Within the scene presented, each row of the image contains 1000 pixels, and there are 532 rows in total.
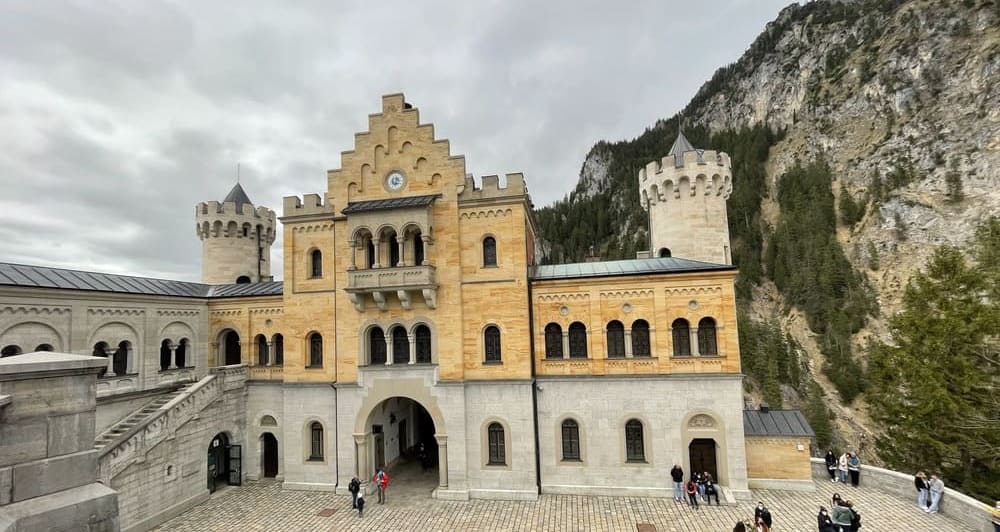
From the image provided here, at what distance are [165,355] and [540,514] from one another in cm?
2147

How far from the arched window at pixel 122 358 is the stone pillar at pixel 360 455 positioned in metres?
11.9

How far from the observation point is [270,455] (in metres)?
24.3

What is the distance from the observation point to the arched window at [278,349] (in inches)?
981

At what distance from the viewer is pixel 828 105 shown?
95812 mm

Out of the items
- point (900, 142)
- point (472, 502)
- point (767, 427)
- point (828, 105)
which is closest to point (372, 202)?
point (472, 502)

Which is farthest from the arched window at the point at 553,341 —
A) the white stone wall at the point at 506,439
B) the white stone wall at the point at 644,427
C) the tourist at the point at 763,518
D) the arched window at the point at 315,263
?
the arched window at the point at 315,263

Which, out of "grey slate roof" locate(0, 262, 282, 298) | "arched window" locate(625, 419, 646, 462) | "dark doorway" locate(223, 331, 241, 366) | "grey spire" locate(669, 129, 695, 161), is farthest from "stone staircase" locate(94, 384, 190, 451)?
"grey spire" locate(669, 129, 695, 161)

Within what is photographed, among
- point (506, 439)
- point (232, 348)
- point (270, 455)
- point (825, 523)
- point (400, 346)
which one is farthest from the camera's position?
point (232, 348)

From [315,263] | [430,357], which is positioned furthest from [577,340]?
[315,263]

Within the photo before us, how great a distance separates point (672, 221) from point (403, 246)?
15.5 meters

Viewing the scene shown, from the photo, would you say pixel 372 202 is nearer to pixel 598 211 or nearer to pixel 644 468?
pixel 644 468

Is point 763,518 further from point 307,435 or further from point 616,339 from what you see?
point 307,435

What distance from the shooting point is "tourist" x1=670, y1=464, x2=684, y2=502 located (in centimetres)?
1917

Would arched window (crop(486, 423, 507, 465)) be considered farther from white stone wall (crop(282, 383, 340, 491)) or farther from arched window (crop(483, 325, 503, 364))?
white stone wall (crop(282, 383, 340, 491))
